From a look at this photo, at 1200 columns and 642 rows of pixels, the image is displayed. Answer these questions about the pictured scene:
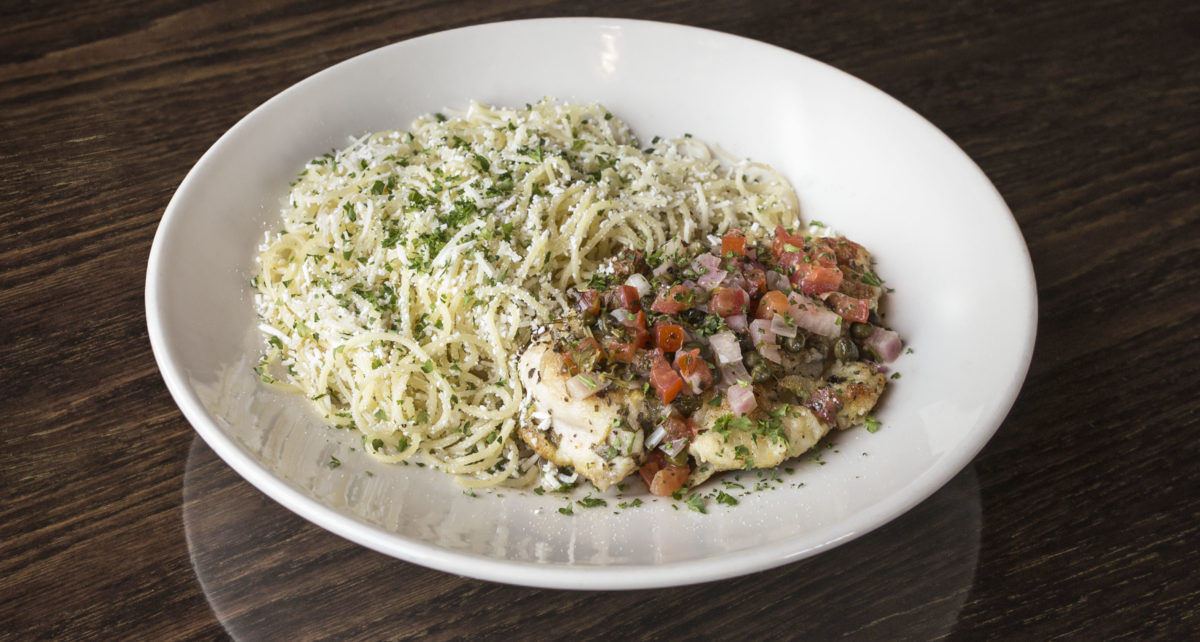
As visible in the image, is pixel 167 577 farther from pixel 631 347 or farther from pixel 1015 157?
pixel 1015 157

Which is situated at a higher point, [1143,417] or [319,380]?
[319,380]

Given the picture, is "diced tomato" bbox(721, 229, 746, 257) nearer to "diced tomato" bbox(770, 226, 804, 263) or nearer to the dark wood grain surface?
"diced tomato" bbox(770, 226, 804, 263)

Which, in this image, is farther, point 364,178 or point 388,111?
point 388,111

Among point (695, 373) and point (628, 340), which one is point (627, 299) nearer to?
point (628, 340)

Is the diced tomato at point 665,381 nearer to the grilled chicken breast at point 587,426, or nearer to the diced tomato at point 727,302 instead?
the grilled chicken breast at point 587,426

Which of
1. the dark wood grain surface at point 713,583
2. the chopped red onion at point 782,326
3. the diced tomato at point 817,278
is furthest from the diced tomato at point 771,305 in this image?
the dark wood grain surface at point 713,583

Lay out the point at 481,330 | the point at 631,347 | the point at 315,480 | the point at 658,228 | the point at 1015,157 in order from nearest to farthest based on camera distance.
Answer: the point at 315,480 → the point at 631,347 → the point at 481,330 → the point at 658,228 → the point at 1015,157

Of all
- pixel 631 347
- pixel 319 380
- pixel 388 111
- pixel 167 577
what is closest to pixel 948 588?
pixel 631 347
